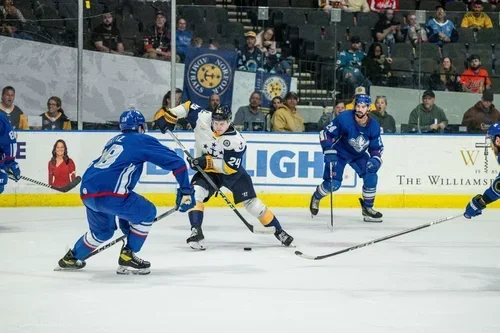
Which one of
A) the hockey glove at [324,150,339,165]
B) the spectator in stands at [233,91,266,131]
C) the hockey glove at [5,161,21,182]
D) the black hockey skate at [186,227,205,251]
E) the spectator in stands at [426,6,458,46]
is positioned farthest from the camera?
the spectator in stands at [426,6,458,46]

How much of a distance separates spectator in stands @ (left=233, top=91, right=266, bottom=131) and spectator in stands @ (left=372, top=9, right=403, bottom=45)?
1.76 meters

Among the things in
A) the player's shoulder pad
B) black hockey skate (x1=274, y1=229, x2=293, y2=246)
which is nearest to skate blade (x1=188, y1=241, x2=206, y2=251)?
black hockey skate (x1=274, y1=229, x2=293, y2=246)

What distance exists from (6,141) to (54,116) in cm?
185

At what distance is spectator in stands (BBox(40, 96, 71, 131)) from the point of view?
10.0 m

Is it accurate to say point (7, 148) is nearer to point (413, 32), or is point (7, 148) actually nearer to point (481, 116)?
point (413, 32)

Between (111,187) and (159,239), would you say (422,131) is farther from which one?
(111,187)

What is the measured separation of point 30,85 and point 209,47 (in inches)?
73.7

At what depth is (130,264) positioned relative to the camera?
615 cm

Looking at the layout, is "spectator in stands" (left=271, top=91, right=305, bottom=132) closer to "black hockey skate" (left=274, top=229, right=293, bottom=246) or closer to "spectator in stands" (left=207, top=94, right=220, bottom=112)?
"spectator in stands" (left=207, top=94, right=220, bottom=112)

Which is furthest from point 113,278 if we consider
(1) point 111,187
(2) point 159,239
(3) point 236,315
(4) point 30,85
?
(4) point 30,85

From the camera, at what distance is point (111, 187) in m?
5.93

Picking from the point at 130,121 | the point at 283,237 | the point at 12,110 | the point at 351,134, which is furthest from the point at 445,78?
the point at 130,121

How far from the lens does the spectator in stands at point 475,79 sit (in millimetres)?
10570

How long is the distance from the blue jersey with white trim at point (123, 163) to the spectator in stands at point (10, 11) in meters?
4.40
